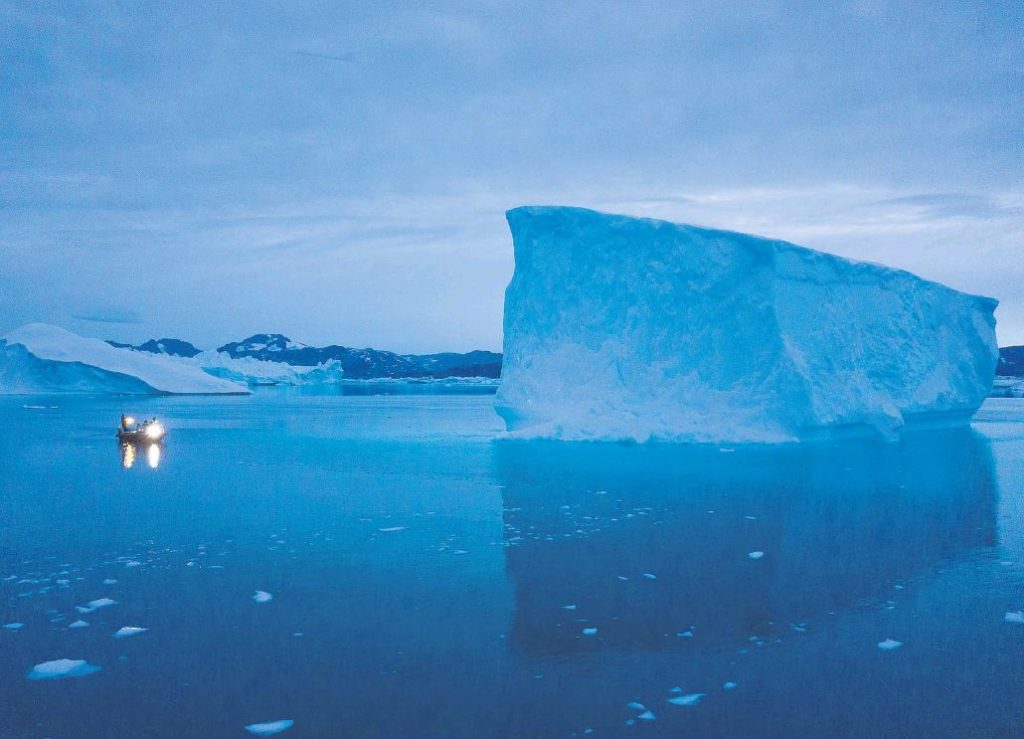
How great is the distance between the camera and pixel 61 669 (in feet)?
12.5

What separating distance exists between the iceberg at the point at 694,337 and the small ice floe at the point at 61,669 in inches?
478

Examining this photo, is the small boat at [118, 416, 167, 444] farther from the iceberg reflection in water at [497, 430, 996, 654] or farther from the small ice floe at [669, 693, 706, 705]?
the small ice floe at [669, 693, 706, 705]

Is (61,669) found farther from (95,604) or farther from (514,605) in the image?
(514,605)

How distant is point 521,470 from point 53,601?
23.9 ft

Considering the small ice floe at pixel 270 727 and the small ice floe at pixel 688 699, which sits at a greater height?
the small ice floe at pixel 270 727

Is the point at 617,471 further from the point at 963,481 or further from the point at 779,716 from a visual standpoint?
the point at 779,716

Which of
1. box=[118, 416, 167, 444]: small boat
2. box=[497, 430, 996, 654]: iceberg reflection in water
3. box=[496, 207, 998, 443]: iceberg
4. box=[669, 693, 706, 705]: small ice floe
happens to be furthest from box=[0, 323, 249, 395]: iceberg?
box=[669, 693, 706, 705]: small ice floe

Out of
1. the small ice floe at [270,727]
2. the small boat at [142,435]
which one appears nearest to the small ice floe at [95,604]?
the small ice floe at [270,727]

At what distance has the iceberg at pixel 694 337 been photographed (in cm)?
1545

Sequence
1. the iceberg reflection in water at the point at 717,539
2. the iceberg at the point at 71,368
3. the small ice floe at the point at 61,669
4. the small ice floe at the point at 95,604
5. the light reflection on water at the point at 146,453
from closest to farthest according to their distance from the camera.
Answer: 1. the small ice floe at the point at 61,669
2. the iceberg reflection in water at the point at 717,539
3. the small ice floe at the point at 95,604
4. the light reflection on water at the point at 146,453
5. the iceberg at the point at 71,368

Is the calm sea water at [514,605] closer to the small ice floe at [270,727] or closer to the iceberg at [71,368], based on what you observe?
the small ice floe at [270,727]

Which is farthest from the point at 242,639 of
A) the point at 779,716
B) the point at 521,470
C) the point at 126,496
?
the point at 521,470

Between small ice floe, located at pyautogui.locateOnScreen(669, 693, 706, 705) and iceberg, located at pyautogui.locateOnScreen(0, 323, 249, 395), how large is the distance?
4474 centimetres

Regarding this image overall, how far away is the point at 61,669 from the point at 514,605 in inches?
99.9
